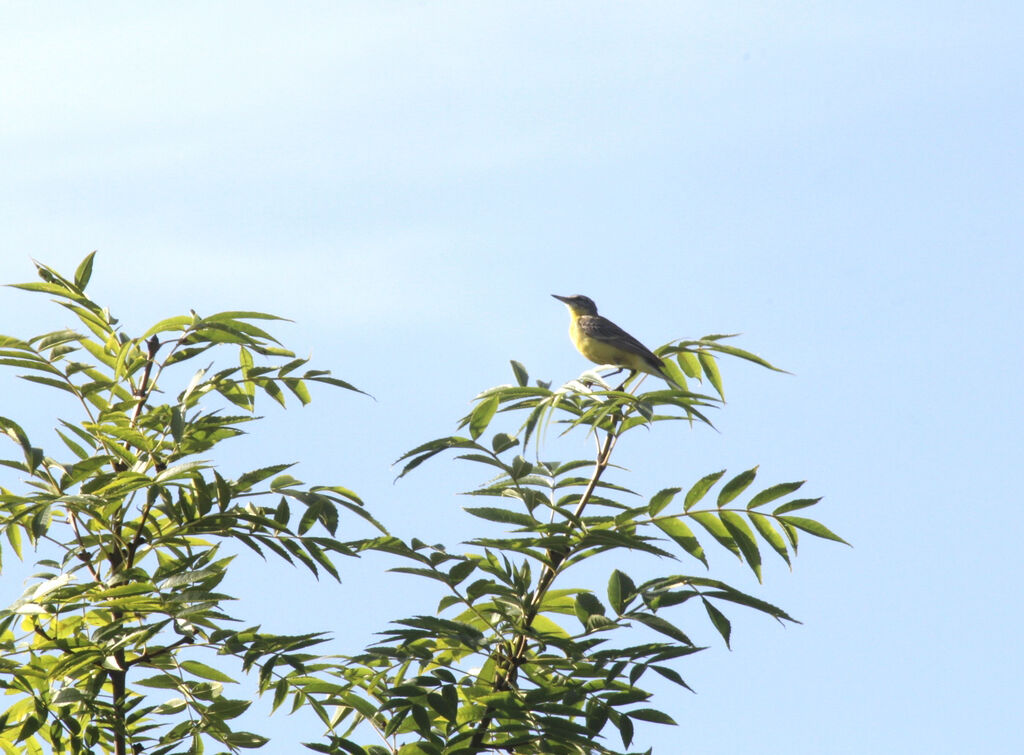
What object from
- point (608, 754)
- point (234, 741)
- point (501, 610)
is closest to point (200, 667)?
point (234, 741)

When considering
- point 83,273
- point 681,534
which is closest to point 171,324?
point 83,273

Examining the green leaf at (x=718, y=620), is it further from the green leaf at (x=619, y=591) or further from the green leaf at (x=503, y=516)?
the green leaf at (x=503, y=516)

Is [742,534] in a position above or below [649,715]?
above

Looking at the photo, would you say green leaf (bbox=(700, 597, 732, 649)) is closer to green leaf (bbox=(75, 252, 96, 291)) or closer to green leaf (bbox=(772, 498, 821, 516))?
green leaf (bbox=(772, 498, 821, 516))

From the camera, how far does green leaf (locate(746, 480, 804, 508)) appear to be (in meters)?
4.21

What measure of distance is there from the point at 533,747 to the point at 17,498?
1990 mm

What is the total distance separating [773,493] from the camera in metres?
4.23

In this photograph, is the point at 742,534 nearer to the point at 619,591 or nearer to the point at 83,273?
the point at 619,591

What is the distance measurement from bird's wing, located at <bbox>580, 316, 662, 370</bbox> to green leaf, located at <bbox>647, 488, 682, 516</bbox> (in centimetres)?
270

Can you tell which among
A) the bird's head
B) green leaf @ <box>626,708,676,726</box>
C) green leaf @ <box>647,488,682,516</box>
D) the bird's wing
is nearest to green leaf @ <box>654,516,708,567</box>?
green leaf @ <box>647,488,682,516</box>

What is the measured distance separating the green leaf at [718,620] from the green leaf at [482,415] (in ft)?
3.38

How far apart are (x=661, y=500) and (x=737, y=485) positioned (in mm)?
299

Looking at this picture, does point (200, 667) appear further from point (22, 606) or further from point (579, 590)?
point (579, 590)

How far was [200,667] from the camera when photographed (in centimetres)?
452
